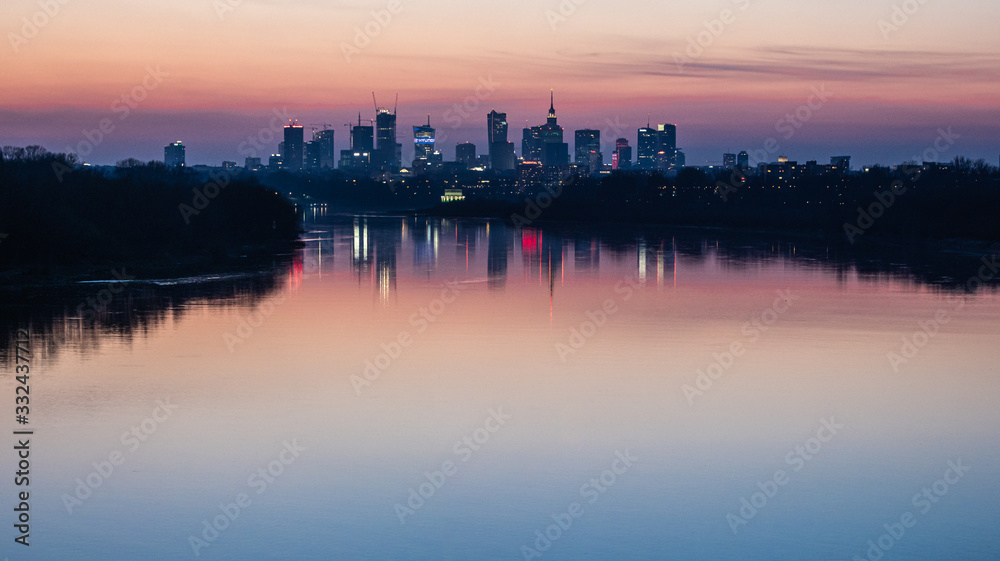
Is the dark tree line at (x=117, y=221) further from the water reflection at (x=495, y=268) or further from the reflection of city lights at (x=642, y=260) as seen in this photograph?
the reflection of city lights at (x=642, y=260)

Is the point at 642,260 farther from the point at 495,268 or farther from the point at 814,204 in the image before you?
the point at 814,204

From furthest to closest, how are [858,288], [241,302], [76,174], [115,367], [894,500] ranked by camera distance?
1. [76,174]
2. [858,288]
3. [241,302]
4. [115,367]
5. [894,500]

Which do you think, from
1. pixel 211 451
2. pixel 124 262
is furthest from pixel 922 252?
pixel 211 451

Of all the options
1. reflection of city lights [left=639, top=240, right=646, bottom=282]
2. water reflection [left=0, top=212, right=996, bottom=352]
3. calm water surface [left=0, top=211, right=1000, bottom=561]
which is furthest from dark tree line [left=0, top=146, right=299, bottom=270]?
reflection of city lights [left=639, top=240, right=646, bottom=282]

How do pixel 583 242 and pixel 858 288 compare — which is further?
pixel 583 242

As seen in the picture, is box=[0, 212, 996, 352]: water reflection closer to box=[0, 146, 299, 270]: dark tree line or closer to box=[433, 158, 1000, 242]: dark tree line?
box=[0, 146, 299, 270]: dark tree line

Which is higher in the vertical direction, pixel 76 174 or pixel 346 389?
pixel 76 174

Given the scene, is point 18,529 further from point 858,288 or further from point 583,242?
point 583,242

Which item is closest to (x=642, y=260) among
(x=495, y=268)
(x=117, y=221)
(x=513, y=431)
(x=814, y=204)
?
(x=495, y=268)
